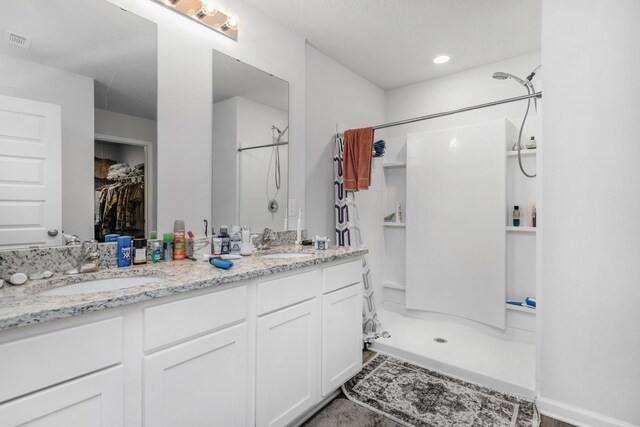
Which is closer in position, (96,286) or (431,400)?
(96,286)

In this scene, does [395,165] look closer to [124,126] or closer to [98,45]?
[124,126]

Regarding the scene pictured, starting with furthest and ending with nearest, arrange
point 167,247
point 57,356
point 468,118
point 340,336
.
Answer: point 468,118 < point 340,336 < point 167,247 < point 57,356

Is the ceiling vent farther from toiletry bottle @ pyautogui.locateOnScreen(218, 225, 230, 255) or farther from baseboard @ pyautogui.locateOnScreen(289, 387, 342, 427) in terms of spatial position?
baseboard @ pyautogui.locateOnScreen(289, 387, 342, 427)

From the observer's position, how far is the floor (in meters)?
1.75

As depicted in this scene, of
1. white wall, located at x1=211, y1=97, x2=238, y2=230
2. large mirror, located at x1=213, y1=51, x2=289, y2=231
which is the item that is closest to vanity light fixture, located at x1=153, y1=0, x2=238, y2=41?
large mirror, located at x1=213, y1=51, x2=289, y2=231

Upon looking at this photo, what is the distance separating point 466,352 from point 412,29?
2.60 m

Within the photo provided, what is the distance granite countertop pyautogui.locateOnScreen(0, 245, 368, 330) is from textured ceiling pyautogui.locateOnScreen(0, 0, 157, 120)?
820 mm

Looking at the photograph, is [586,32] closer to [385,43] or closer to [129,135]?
[385,43]

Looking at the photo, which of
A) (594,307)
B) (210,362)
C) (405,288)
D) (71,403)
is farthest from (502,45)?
(71,403)

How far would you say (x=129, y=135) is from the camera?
1.61 metres

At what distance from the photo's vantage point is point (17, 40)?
1288mm

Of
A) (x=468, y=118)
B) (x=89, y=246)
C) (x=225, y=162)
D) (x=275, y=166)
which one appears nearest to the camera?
(x=89, y=246)

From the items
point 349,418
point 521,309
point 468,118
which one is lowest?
point 349,418

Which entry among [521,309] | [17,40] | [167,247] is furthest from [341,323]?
[17,40]
